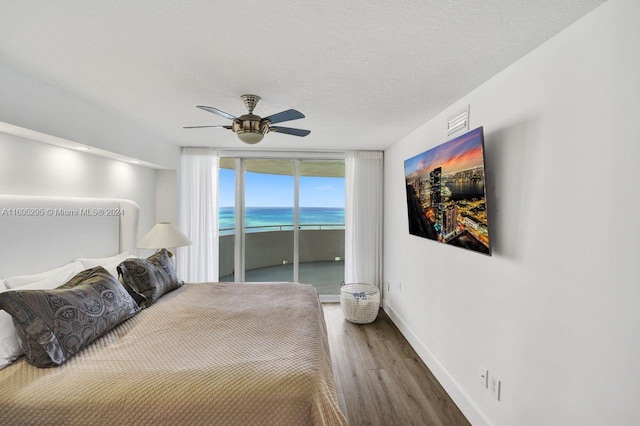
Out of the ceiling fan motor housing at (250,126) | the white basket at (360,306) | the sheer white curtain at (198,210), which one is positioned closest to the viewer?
the ceiling fan motor housing at (250,126)

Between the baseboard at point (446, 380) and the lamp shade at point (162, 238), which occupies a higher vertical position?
the lamp shade at point (162, 238)

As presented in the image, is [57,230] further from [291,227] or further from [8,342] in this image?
[291,227]

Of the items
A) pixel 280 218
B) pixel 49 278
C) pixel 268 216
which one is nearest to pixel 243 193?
pixel 268 216

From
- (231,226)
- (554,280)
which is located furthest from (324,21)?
(231,226)

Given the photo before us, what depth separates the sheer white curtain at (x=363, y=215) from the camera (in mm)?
4711

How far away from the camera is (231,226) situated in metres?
4.93

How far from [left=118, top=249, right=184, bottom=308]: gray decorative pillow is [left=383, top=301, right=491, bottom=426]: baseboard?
259 cm

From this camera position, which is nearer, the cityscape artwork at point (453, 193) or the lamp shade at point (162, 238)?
the cityscape artwork at point (453, 193)

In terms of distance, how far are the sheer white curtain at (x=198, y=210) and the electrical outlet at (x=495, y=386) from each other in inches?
146

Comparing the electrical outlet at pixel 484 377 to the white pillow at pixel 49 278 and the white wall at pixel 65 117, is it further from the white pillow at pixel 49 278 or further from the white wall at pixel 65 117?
the white wall at pixel 65 117

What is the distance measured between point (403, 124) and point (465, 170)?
128cm

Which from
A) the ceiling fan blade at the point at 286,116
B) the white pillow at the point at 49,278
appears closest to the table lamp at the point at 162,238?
the white pillow at the point at 49,278

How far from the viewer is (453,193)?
2.28m

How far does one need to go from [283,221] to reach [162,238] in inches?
80.8
